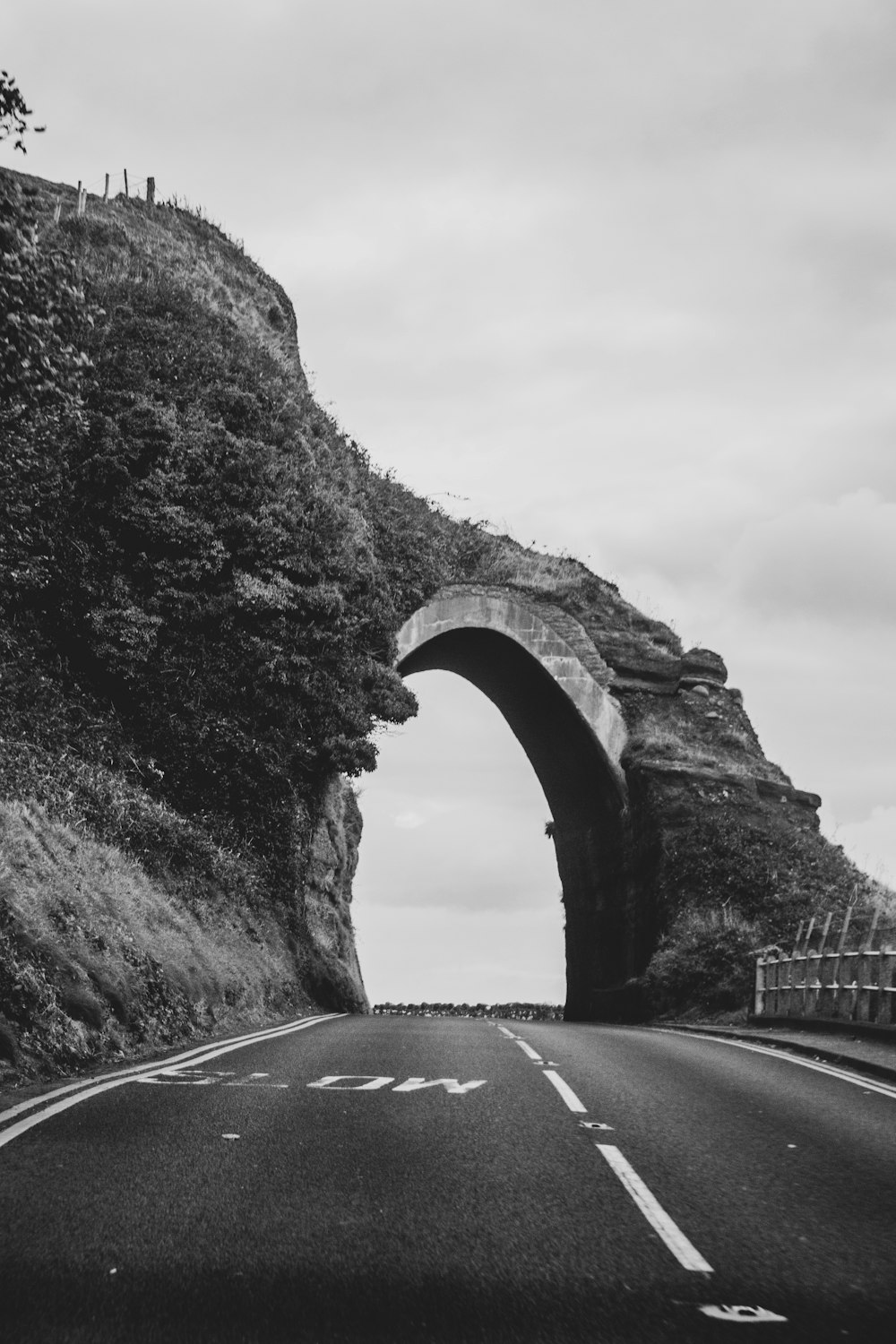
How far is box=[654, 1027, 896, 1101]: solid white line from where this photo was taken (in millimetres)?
12542

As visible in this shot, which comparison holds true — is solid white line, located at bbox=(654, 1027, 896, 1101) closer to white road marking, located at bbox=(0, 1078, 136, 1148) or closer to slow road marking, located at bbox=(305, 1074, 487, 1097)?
slow road marking, located at bbox=(305, 1074, 487, 1097)

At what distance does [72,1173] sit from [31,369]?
277 inches

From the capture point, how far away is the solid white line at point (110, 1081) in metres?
8.15

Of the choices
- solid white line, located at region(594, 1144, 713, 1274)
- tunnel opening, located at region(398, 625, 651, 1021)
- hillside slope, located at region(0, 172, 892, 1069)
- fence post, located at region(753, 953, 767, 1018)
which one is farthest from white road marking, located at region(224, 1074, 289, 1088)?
tunnel opening, located at region(398, 625, 651, 1021)

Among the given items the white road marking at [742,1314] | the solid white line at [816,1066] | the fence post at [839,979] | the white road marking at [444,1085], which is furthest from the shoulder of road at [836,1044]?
the white road marking at [742,1314]

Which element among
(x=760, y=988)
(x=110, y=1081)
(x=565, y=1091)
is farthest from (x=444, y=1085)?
(x=760, y=988)

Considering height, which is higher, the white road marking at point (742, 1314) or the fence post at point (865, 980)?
the fence post at point (865, 980)

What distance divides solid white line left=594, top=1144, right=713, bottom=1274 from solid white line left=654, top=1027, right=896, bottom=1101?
5.54 meters

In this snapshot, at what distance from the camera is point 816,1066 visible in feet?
48.3

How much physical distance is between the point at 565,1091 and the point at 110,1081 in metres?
4.06

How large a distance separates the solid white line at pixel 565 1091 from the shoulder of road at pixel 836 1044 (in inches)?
169

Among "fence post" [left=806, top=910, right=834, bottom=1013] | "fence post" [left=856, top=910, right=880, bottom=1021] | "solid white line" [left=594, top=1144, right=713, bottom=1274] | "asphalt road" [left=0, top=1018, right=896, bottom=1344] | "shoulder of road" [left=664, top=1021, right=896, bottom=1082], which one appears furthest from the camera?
"fence post" [left=806, top=910, right=834, bottom=1013]

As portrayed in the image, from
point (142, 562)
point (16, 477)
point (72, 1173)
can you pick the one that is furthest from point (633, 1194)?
point (142, 562)

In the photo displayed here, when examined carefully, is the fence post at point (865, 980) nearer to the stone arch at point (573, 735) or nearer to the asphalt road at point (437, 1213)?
the asphalt road at point (437, 1213)
